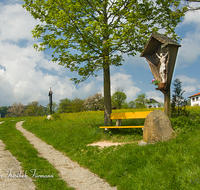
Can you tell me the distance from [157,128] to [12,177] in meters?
5.14

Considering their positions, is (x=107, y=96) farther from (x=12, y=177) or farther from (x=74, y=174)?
(x=12, y=177)

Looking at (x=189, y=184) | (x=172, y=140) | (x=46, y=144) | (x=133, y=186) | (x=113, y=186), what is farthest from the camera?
(x=46, y=144)

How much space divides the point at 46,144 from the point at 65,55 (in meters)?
5.52

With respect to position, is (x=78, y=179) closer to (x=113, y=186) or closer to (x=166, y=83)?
(x=113, y=186)

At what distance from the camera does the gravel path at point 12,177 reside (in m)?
4.63

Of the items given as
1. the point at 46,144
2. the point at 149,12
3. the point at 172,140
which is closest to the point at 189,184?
the point at 172,140

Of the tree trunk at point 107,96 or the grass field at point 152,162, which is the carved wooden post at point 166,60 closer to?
the grass field at point 152,162

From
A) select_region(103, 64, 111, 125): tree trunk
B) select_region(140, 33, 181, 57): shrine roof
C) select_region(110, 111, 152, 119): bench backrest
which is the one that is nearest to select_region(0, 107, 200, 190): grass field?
select_region(110, 111, 152, 119): bench backrest

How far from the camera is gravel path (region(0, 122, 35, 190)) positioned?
182 inches

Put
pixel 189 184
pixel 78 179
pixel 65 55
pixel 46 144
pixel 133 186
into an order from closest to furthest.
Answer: pixel 189 184, pixel 133 186, pixel 78 179, pixel 46 144, pixel 65 55

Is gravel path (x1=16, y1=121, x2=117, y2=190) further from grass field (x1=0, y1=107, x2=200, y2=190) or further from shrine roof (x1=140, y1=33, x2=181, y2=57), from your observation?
shrine roof (x1=140, y1=33, x2=181, y2=57)

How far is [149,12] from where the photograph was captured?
11047mm

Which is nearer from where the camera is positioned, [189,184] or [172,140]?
[189,184]

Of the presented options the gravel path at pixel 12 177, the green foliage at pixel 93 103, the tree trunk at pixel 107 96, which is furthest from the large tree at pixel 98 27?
the green foliage at pixel 93 103
